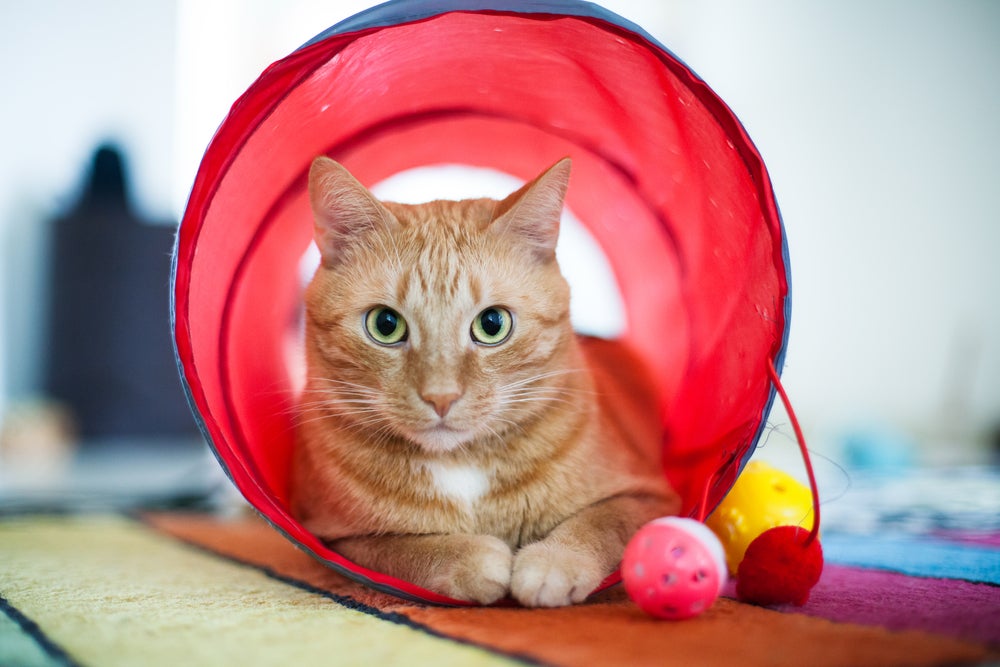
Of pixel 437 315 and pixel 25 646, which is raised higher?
pixel 437 315

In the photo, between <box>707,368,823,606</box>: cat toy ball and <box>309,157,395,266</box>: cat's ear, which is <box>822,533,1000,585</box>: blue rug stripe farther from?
<box>309,157,395,266</box>: cat's ear

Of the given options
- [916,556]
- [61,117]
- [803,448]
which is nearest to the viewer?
[803,448]

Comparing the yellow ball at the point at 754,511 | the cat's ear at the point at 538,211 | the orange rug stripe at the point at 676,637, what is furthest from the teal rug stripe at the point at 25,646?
the yellow ball at the point at 754,511

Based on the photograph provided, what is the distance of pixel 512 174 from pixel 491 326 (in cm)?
96

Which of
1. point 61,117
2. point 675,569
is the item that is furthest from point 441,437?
point 61,117

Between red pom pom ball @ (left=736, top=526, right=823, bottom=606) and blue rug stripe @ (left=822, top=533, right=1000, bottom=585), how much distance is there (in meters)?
0.41

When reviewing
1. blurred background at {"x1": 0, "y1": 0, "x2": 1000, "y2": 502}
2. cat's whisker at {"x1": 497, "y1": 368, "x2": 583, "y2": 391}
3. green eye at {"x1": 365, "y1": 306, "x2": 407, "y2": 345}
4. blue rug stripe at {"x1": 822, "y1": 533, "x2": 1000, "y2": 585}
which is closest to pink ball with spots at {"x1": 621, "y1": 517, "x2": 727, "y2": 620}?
cat's whisker at {"x1": 497, "y1": 368, "x2": 583, "y2": 391}

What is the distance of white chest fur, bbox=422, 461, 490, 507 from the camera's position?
1332 mm

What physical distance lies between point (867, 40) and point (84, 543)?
4864mm

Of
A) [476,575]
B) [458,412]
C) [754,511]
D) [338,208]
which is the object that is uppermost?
[338,208]

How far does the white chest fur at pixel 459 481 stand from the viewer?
133 cm

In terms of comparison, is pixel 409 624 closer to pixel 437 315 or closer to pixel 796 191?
pixel 437 315

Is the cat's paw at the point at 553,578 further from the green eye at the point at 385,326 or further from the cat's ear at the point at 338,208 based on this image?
the cat's ear at the point at 338,208

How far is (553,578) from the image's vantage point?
1.16 metres
